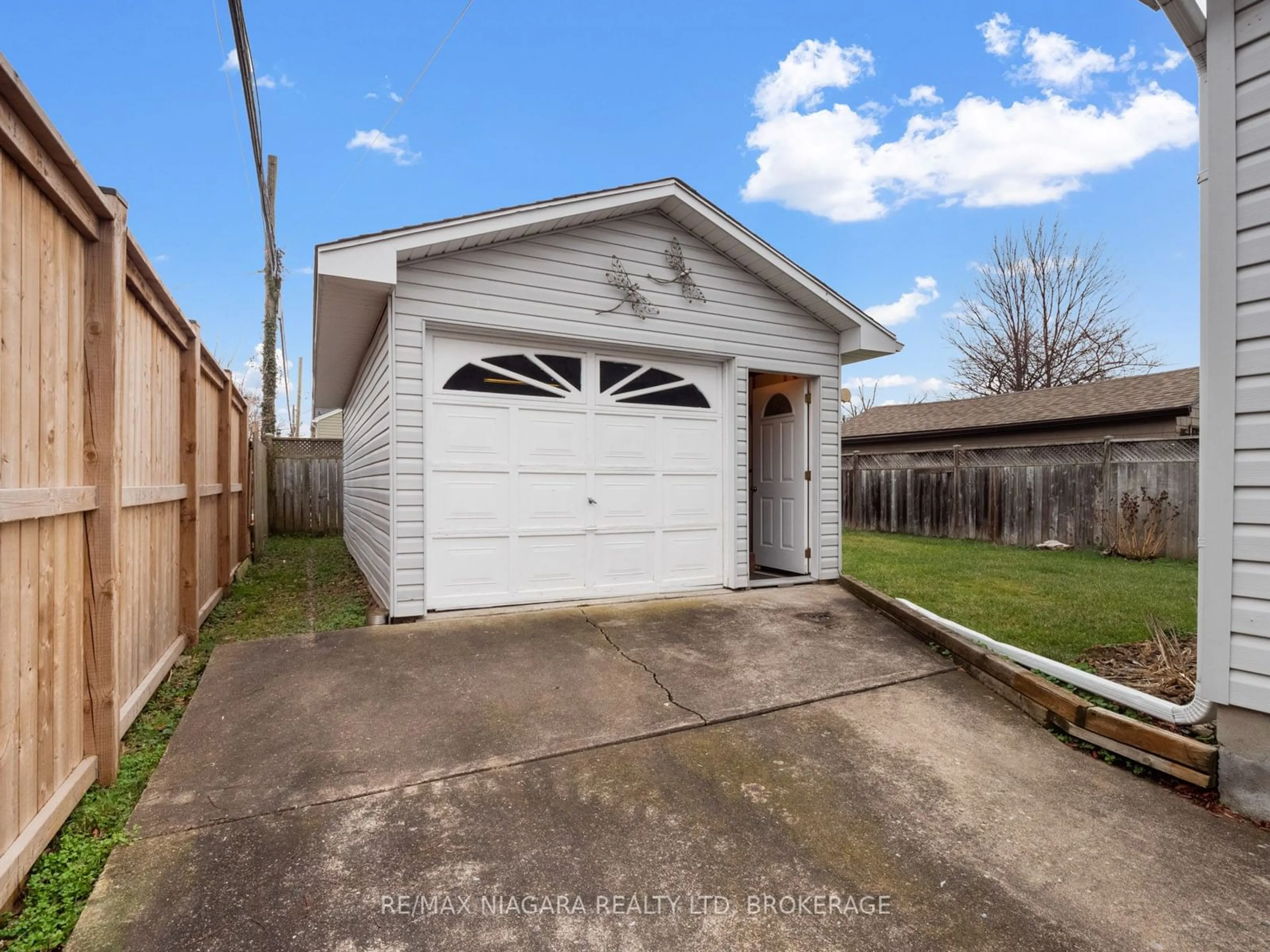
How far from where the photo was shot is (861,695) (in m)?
3.62

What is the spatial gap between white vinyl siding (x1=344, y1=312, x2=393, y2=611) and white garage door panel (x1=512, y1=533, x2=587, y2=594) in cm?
106

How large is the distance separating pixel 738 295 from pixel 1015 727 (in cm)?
432

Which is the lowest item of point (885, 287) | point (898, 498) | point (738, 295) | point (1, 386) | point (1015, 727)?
point (1015, 727)

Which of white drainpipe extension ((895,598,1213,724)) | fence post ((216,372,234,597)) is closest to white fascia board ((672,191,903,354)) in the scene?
white drainpipe extension ((895,598,1213,724))

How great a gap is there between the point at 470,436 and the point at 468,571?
1.13 meters

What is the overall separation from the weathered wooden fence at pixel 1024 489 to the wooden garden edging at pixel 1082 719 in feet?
19.7

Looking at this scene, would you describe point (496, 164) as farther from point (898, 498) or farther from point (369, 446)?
point (898, 498)

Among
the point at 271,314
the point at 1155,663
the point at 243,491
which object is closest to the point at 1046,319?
the point at 1155,663

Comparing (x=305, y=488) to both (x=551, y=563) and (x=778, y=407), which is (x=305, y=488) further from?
(x=778, y=407)

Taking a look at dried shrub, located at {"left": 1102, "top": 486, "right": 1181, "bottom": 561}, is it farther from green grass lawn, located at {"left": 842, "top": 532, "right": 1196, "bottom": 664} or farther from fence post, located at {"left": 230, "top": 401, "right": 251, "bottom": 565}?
fence post, located at {"left": 230, "top": 401, "right": 251, "bottom": 565}

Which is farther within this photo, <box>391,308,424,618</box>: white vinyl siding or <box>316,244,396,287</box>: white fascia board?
<box>391,308,424,618</box>: white vinyl siding

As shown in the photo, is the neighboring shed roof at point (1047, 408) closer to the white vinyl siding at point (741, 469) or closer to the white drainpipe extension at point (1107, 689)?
the white vinyl siding at point (741, 469)

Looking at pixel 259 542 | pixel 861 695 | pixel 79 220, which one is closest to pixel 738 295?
pixel 861 695

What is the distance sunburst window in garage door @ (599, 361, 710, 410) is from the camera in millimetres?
5500
